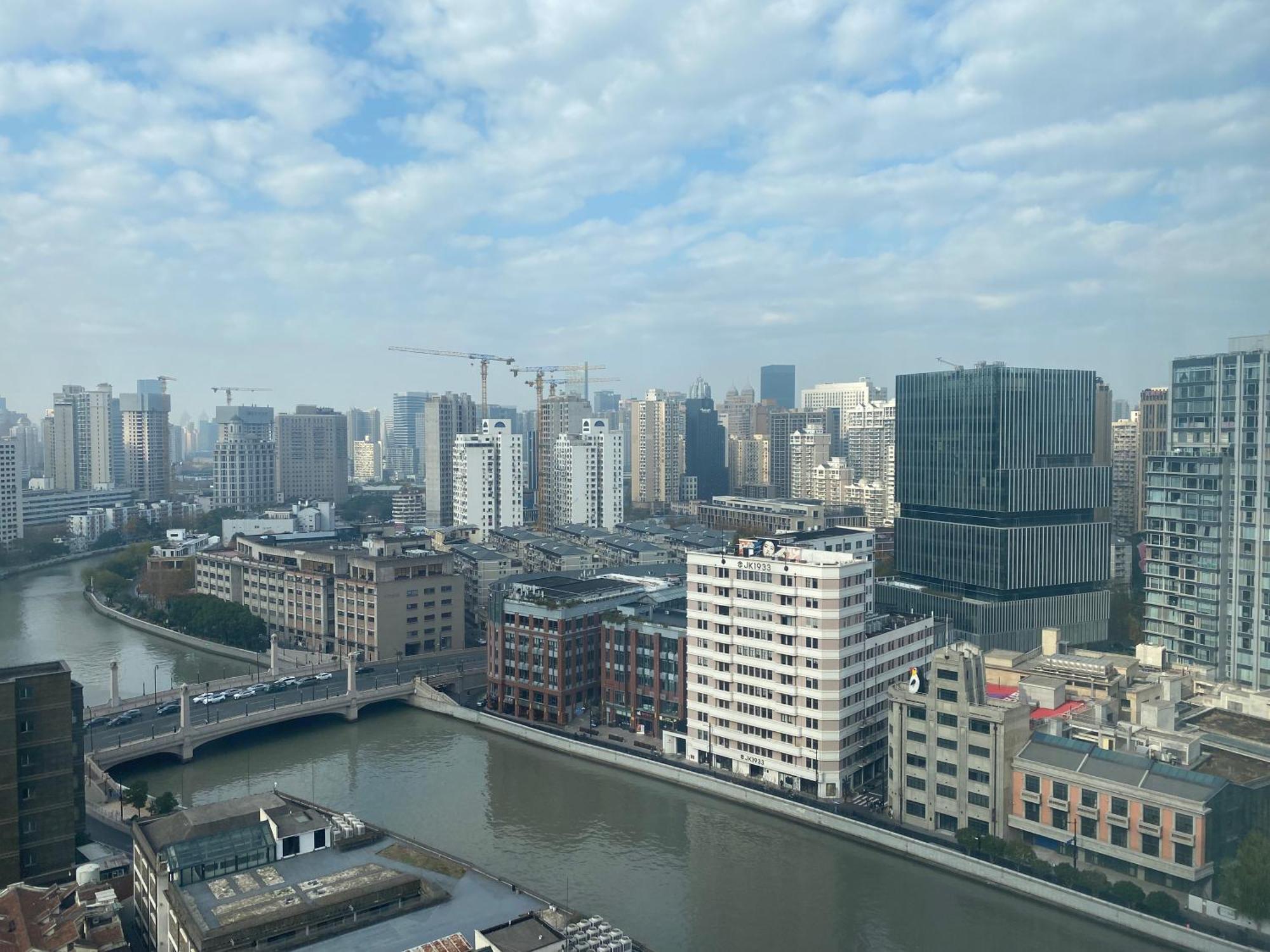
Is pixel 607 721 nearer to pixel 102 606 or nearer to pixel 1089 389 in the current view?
pixel 1089 389

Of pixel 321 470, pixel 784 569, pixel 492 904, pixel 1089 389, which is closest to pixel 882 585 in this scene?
pixel 1089 389

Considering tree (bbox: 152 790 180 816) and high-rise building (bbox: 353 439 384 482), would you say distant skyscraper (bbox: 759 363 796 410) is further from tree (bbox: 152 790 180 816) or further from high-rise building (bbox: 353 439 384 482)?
tree (bbox: 152 790 180 816)

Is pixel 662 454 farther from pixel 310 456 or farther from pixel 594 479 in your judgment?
pixel 310 456

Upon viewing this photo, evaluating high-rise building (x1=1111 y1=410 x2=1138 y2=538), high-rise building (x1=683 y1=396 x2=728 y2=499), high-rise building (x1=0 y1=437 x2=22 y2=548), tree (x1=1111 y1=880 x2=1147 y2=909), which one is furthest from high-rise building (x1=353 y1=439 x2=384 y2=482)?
tree (x1=1111 y1=880 x2=1147 y2=909)

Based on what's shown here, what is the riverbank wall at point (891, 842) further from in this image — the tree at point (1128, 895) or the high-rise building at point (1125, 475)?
the high-rise building at point (1125, 475)

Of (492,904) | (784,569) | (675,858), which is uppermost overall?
(784,569)

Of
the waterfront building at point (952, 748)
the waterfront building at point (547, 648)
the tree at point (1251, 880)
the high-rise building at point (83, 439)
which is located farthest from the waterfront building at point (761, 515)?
the high-rise building at point (83, 439)
